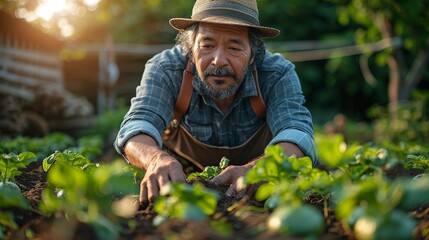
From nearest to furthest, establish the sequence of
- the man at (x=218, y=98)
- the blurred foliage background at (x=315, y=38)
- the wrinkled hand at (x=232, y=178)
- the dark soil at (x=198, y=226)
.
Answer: the dark soil at (x=198, y=226) < the wrinkled hand at (x=232, y=178) < the man at (x=218, y=98) < the blurred foliage background at (x=315, y=38)

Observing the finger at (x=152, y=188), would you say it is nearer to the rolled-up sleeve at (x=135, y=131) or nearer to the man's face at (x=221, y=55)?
the rolled-up sleeve at (x=135, y=131)

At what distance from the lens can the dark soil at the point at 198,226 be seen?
54.0 inches

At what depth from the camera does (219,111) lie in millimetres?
3604

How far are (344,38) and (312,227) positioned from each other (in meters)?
15.0

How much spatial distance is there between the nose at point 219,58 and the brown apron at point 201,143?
0.36 m

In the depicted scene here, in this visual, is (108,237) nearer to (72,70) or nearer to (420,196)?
(420,196)

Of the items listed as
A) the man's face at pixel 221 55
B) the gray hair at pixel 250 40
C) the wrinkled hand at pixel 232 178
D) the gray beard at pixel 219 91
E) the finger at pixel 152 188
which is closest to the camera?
the finger at pixel 152 188

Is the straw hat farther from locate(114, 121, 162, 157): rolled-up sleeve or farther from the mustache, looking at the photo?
locate(114, 121, 162, 157): rolled-up sleeve

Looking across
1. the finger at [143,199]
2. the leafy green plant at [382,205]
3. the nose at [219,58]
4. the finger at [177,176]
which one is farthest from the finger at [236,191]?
the nose at [219,58]

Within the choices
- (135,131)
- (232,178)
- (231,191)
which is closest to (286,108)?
(135,131)

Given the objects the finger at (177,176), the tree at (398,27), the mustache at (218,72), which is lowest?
the tree at (398,27)

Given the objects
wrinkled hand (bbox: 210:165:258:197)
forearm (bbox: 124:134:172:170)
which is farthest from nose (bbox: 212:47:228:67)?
wrinkled hand (bbox: 210:165:258:197)

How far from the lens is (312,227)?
Result: 1.25 metres

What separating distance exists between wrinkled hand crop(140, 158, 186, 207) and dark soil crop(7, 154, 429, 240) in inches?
2.6
